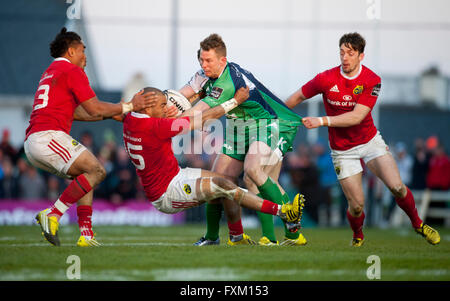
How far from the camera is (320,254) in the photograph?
6566mm

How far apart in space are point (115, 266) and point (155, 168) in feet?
5.43

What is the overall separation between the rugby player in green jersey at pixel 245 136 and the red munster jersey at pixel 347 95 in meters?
0.55

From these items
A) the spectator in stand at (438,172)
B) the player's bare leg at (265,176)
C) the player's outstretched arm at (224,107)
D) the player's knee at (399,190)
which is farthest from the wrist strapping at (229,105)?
the spectator in stand at (438,172)

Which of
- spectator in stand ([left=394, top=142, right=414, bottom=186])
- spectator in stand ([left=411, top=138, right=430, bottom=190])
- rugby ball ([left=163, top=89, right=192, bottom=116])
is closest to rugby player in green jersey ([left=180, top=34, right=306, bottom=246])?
rugby ball ([left=163, top=89, right=192, bottom=116])

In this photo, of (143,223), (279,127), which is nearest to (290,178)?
(143,223)

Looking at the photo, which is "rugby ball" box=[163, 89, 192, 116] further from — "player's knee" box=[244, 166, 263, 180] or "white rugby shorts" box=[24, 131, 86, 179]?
"white rugby shorts" box=[24, 131, 86, 179]

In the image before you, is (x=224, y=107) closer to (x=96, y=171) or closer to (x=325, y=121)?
(x=325, y=121)

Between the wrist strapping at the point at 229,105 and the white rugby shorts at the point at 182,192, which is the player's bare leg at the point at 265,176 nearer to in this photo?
the wrist strapping at the point at 229,105

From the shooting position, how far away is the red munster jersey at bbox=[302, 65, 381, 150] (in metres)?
8.44

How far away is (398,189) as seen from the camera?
847cm

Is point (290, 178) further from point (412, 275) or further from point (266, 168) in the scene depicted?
point (412, 275)

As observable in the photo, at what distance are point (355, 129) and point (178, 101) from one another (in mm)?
2471

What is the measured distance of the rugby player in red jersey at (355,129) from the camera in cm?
834
